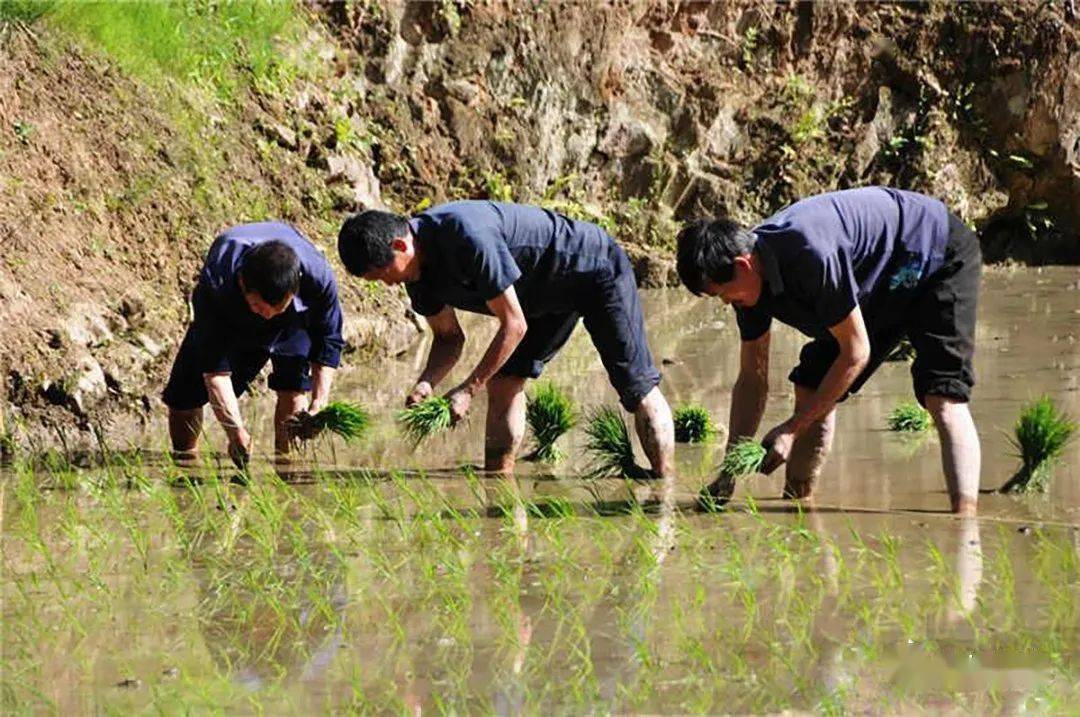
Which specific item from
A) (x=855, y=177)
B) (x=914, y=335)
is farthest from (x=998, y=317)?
(x=914, y=335)

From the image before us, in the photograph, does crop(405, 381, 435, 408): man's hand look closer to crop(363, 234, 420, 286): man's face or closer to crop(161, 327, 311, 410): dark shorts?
crop(363, 234, 420, 286): man's face

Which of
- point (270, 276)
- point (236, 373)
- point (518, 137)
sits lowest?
point (236, 373)

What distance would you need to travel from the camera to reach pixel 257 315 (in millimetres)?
7027

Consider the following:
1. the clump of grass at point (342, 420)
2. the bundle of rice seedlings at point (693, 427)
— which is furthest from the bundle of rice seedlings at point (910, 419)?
the clump of grass at point (342, 420)

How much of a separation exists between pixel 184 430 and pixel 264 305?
3.93ft

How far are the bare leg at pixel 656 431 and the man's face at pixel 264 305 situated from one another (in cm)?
148

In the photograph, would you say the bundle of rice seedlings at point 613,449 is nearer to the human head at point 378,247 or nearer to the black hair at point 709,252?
the human head at point 378,247

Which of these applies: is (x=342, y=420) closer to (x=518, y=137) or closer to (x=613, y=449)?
(x=613, y=449)

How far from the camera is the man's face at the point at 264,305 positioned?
6.53 metres

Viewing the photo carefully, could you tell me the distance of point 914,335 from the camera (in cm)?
625

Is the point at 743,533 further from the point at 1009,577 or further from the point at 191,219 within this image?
the point at 191,219

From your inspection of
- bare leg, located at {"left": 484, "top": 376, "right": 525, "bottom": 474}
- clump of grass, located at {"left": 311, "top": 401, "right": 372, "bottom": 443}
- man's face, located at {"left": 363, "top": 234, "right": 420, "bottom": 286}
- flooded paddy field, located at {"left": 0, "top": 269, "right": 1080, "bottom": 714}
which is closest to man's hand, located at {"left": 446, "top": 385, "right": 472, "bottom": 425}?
flooded paddy field, located at {"left": 0, "top": 269, "right": 1080, "bottom": 714}

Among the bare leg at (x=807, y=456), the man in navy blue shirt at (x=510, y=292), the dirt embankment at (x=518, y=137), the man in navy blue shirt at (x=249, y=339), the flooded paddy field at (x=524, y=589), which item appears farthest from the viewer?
the dirt embankment at (x=518, y=137)

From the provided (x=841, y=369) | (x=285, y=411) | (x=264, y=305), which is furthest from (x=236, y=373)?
(x=841, y=369)
